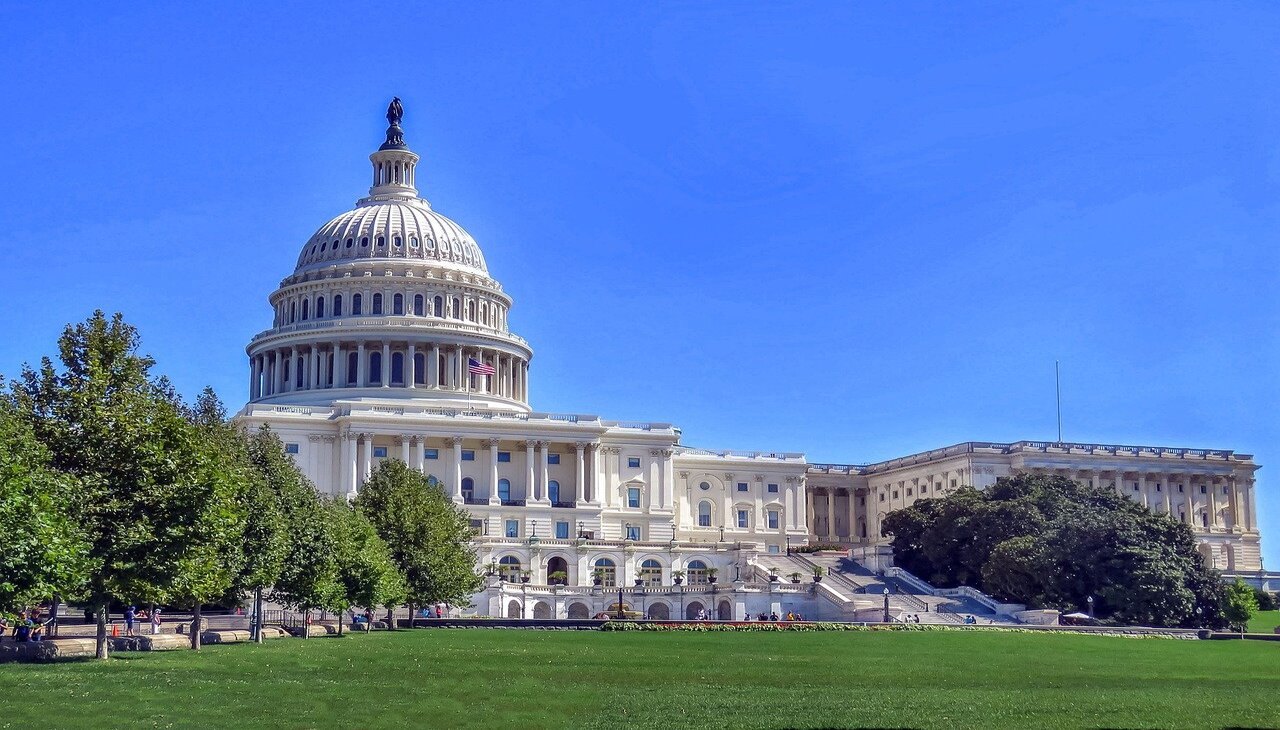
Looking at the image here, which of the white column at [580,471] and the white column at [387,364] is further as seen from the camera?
the white column at [387,364]

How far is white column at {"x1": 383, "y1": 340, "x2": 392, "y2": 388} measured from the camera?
6383 inches

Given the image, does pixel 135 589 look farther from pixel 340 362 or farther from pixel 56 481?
pixel 340 362

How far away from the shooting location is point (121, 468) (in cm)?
4975

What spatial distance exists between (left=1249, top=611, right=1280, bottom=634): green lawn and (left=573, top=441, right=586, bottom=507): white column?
57.1 meters

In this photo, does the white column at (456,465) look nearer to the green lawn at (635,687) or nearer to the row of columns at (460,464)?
the row of columns at (460,464)

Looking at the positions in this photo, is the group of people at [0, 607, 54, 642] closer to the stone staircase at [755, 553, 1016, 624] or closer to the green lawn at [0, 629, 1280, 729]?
the green lawn at [0, 629, 1280, 729]

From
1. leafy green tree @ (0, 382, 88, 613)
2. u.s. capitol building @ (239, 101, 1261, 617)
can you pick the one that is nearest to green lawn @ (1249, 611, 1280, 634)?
u.s. capitol building @ (239, 101, 1261, 617)

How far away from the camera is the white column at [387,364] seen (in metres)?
162

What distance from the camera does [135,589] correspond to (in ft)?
164

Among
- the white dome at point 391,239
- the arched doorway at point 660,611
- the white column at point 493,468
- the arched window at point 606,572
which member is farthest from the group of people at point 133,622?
the white dome at point 391,239

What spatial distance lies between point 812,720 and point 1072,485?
105 m

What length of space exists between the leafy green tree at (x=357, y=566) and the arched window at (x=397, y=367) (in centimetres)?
8564

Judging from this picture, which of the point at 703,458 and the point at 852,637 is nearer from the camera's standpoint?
the point at 852,637

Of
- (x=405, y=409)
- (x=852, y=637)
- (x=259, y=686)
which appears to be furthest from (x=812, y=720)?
(x=405, y=409)
